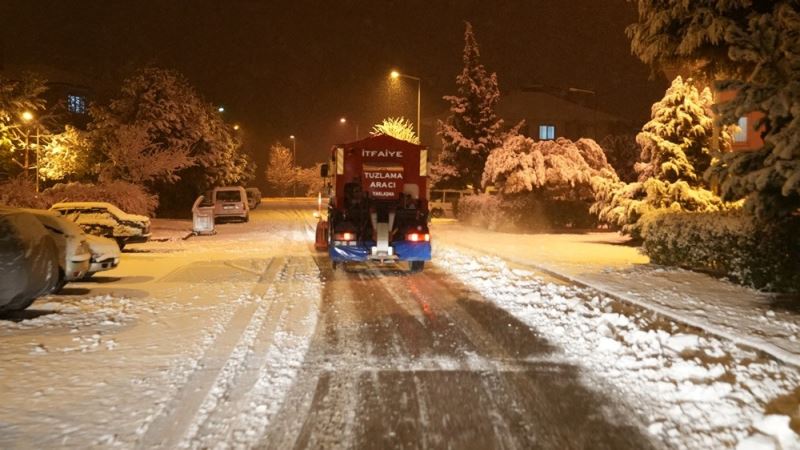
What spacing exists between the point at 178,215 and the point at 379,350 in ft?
122

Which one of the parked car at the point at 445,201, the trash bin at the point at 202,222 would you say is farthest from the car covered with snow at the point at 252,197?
the trash bin at the point at 202,222

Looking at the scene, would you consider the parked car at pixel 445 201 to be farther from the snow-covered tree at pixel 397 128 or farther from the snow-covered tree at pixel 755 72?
the snow-covered tree at pixel 755 72

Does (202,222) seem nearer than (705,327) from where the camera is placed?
No

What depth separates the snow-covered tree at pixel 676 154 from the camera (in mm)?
20406

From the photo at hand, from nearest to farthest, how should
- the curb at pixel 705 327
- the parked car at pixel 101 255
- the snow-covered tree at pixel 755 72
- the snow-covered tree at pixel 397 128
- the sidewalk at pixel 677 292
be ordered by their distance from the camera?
the curb at pixel 705 327 < the sidewalk at pixel 677 292 < the snow-covered tree at pixel 755 72 < the parked car at pixel 101 255 < the snow-covered tree at pixel 397 128

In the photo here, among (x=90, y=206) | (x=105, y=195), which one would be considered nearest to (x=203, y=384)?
(x=90, y=206)

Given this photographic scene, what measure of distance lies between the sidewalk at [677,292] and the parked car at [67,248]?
925 cm

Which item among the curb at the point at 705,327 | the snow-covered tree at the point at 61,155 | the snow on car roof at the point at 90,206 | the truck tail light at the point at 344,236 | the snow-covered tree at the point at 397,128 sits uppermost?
the snow-covered tree at the point at 397,128

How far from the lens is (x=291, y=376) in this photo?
7.13m

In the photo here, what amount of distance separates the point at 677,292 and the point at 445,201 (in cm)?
3440

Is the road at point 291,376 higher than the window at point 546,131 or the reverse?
the reverse

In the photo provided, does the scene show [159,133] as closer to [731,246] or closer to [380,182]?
[380,182]

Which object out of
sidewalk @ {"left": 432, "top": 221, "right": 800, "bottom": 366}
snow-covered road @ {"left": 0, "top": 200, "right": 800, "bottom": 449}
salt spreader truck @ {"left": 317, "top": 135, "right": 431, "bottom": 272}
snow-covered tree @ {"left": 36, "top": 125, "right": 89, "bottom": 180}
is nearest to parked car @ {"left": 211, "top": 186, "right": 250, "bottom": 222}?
snow-covered tree @ {"left": 36, "top": 125, "right": 89, "bottom": 180}

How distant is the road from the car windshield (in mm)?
24980
